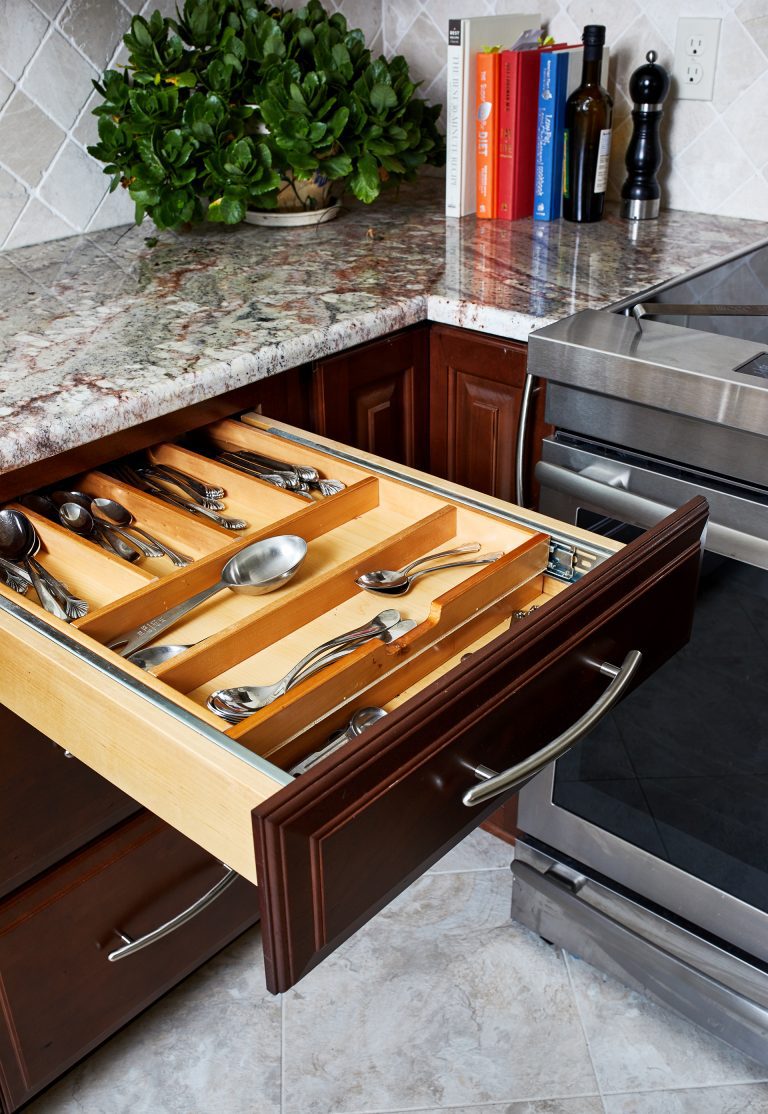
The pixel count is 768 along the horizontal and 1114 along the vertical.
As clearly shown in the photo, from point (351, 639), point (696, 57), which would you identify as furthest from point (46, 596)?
point (696, 57)

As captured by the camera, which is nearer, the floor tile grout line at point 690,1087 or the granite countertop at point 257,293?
the granite countertop at point 257,293

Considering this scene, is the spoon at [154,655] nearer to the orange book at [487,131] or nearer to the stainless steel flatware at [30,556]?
the stainless steel flatware at [30,556]

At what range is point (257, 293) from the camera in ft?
4.33

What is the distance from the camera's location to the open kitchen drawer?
0.60 meters

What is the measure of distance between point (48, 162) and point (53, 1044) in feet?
4.13

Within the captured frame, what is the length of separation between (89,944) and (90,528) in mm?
503

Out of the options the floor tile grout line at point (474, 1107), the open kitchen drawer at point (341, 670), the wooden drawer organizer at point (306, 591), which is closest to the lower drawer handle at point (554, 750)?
the open kitchen drawer at point (341, 670)

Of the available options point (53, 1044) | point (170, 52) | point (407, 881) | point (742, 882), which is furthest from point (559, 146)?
point (53, 1044)

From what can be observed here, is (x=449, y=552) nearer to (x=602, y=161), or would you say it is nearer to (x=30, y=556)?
(x=30, y=556)

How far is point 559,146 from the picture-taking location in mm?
1585

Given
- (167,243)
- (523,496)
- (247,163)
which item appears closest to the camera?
(523,496)

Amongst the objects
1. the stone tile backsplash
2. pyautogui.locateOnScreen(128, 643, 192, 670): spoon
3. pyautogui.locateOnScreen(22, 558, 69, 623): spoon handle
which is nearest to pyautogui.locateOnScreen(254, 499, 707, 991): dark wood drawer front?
pyautogui.locateOnScreen(128, 643, 192, 670): spoon

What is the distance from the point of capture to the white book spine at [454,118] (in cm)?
153

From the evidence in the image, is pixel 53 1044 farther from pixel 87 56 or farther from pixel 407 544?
pixel 87 56
